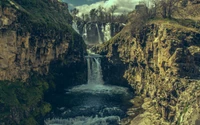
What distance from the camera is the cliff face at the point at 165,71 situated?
2043 inches

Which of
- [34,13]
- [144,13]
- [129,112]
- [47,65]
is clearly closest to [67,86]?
[47,65]

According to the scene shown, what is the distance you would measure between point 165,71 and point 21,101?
33.8 metres

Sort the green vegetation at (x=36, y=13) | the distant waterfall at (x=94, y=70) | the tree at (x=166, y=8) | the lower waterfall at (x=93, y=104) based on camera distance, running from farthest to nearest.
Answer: the distant waterfall at (x=94, y=70)
the tree at (x=166, y=8)
the green vegetation at (x=36, y=13)
the lower waterfall at (x=93, y=104)

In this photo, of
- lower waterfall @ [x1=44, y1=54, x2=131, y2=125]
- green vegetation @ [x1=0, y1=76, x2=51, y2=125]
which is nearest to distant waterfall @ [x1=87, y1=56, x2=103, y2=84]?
lower waterfall @ [x1=44, y1=54, x2=131, y2=125]

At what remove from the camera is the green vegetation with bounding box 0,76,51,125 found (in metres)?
52.0

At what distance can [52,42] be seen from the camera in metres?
77.2

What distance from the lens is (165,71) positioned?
62.5 metres

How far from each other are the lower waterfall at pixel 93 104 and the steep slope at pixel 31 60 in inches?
168

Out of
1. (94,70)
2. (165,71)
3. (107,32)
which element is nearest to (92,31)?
(107,32)

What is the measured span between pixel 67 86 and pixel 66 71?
4997 mm

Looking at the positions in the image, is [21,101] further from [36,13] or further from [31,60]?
[36,13]

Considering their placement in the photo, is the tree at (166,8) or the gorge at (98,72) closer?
the gorge at (98,72)

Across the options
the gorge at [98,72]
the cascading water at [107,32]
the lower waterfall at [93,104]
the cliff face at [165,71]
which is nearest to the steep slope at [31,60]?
the gorge at [98,72]

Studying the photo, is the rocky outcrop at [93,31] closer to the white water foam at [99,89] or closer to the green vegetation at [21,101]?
the white water foam at [99,89]
